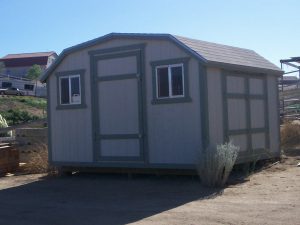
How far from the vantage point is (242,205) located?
9672mm

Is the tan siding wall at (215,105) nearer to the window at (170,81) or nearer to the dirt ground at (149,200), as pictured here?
the window at (170,81)

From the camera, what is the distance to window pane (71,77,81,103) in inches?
→ 599

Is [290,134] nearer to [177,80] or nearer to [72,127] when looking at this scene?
[177,80]

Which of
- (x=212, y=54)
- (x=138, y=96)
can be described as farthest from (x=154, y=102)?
(x=212, y=54)

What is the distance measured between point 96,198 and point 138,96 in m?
3.49

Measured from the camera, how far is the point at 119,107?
14.3 meters

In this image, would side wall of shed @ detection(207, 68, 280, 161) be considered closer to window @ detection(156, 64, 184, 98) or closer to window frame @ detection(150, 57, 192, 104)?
window frame @ detection(150, 57, 192, 104)

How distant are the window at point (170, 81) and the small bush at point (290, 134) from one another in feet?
26.3

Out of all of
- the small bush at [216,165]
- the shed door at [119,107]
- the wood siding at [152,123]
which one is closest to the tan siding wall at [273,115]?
the wood siding at [152,123]

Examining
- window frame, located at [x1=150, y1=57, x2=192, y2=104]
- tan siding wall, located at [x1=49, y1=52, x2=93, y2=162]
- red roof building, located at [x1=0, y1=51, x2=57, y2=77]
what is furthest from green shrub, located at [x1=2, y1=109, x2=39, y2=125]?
red roof building, located at [x1=0, y1=51, x2=57, y2=77]

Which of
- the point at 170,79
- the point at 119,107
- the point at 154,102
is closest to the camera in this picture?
the point at 170,79

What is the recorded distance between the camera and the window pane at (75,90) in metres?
15.2

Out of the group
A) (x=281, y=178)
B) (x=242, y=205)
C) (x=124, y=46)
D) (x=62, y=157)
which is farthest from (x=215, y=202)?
(x=62, y=157)

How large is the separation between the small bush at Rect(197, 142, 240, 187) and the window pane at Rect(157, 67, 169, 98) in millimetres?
2099
